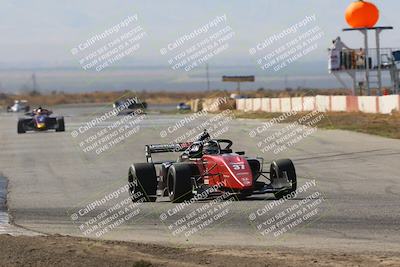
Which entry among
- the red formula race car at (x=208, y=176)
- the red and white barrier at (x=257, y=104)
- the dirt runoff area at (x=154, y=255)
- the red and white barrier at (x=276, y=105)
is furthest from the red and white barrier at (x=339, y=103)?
the dirt runoff area at (x=154, y=255)

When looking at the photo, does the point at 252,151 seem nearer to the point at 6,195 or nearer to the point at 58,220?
the point at 6,195

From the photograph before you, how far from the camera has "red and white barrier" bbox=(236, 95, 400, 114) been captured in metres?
41.2

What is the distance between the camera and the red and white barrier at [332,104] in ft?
135

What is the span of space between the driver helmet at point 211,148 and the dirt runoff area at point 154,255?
18.2 feet

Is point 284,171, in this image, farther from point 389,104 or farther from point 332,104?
point 332,104

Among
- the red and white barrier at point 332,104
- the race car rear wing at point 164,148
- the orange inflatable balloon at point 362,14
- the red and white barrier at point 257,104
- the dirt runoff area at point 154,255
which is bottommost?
the red and white barrier at point 257,104

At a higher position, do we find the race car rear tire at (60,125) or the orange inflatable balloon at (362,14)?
the orange inflatable balloon at (362,14)

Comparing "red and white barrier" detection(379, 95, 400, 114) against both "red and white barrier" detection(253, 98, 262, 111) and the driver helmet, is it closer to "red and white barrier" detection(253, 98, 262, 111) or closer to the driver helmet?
"red and white barrier" detection(253, 98, 262, 111)

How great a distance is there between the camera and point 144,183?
16609 mm

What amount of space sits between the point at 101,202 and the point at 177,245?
19.2ft

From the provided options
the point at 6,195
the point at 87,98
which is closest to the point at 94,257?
the point at 6,195

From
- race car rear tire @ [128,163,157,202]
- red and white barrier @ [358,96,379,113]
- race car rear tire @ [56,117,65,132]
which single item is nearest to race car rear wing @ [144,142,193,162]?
race car rear tire @ [128,163,157,202]

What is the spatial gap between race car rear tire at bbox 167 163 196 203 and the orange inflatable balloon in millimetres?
36232

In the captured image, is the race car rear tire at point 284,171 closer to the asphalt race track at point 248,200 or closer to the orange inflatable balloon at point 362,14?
the asphalt race track at point 248,200
